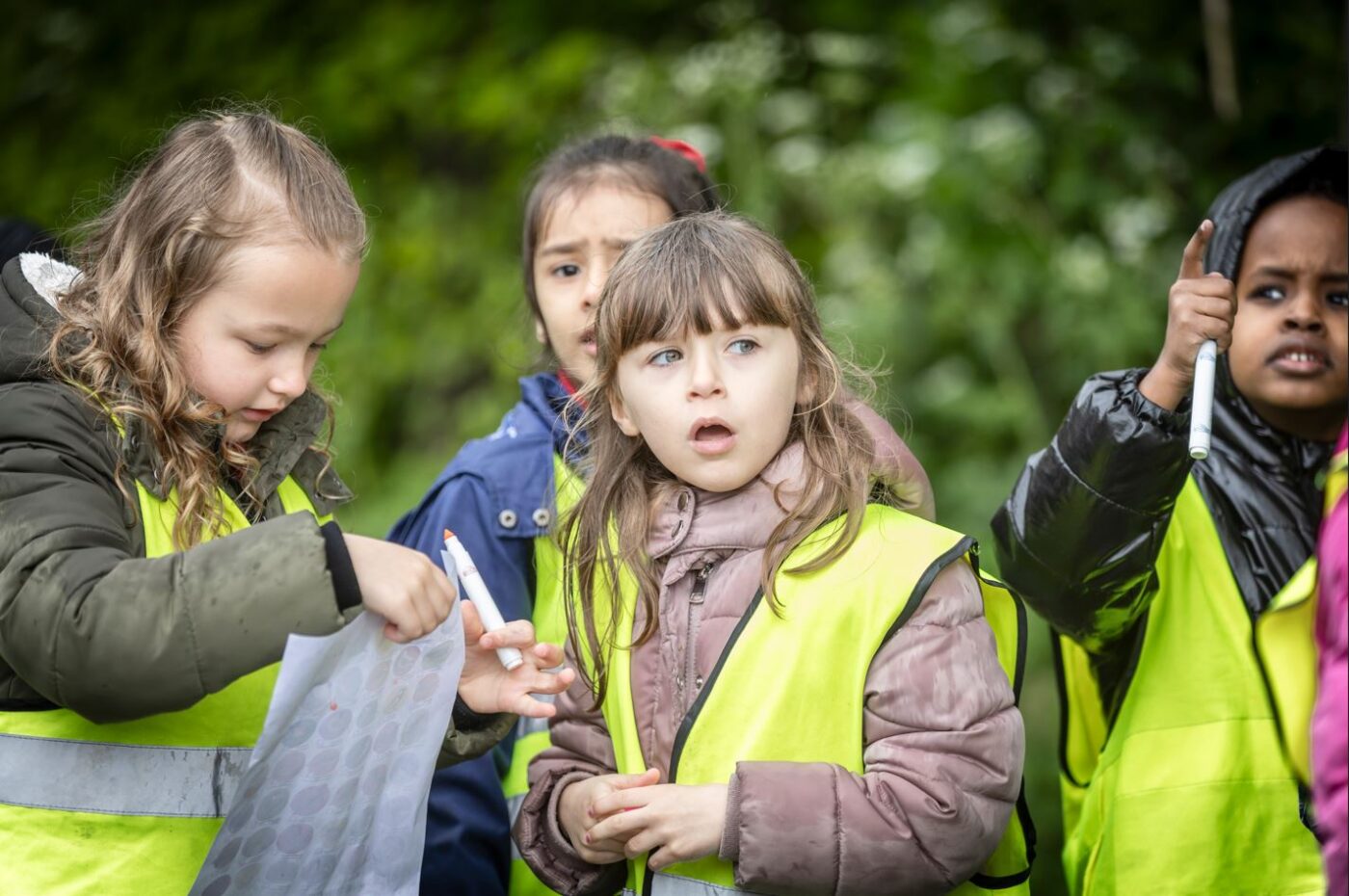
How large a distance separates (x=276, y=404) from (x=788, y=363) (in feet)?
2.49

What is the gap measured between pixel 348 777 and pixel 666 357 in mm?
752

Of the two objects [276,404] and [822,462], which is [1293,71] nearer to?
[822,462]

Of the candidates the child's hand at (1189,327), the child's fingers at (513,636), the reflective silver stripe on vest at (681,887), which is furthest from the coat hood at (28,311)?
the child's hand at (1189,327)

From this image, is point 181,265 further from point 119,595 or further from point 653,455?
point 653,455

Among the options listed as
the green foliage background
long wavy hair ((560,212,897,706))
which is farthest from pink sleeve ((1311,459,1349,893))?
the green foliage background

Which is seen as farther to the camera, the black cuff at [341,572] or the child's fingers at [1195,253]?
the child's fingers at [1195,253]

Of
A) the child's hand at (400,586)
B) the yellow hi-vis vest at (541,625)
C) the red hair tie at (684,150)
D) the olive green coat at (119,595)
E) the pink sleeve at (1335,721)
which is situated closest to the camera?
the pink sleeve at (1335,721)

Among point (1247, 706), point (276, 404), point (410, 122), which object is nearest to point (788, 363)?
point (276, 404)

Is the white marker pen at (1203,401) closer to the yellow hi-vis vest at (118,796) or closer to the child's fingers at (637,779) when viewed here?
the child's fingers at (637,779)

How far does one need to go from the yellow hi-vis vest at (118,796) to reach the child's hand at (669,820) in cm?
55

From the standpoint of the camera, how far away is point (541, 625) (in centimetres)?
261

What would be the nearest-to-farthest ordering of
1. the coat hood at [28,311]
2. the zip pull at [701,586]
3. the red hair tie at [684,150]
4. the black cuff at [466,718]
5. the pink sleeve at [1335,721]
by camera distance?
the pink sleeve at [1335,721] < the coat hood at [28,311] < the zip pull at [701,586] < the black cuff at [466,718] < the red hair tie at [684,150]

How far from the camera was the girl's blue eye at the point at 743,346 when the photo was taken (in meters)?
2.13

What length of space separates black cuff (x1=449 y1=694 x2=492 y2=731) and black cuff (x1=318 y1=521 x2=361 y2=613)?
44 cm
